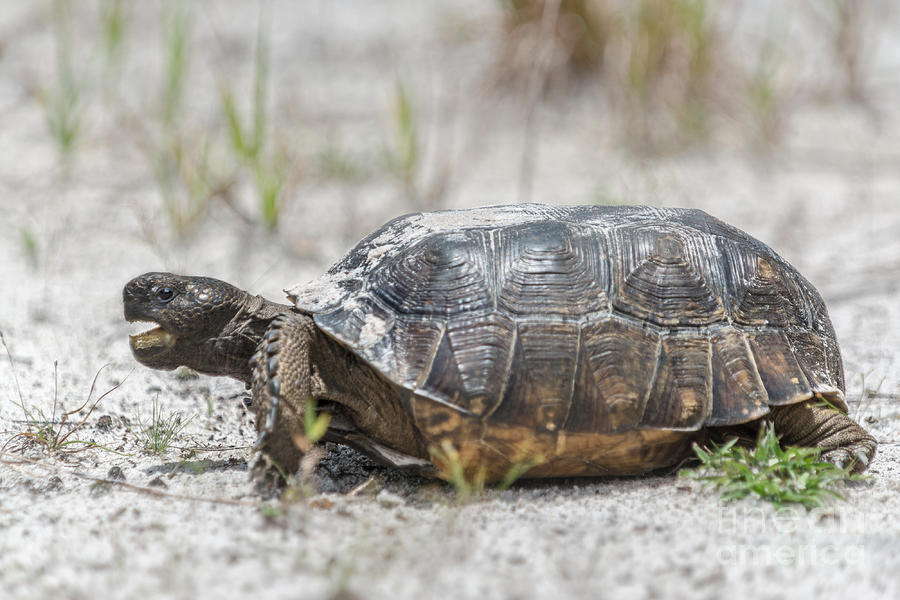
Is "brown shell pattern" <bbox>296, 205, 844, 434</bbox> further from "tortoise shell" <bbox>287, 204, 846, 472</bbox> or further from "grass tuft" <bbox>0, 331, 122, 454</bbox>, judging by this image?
"grass tuft" <bbox>0, 331, 122, 454</bbox>

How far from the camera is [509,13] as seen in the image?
753cm

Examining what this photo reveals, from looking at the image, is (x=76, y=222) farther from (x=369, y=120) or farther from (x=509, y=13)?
(x=509, y=13)

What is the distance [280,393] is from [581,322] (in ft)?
3.26

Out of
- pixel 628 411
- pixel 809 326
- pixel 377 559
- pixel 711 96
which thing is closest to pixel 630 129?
pixel 711 96

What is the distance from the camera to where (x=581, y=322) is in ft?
8.77

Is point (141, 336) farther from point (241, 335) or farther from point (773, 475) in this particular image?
point (773, 475)

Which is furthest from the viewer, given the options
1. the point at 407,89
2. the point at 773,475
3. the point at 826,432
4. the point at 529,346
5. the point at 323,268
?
the point at 407,89

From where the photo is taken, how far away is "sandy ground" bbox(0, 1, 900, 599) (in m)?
2.04

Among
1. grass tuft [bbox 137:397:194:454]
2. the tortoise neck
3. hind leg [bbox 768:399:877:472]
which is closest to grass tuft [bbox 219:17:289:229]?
grass tuft [bbox 137:397:194:454]

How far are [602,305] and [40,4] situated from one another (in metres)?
8.80

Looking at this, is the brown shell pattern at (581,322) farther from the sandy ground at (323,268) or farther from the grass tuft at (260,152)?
the grass tuft at (260,152)

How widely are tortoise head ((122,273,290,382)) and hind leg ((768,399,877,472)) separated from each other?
Result: 1835 millimetres

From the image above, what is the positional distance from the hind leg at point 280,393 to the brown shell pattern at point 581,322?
0.14 metres

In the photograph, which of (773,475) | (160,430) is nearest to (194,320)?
(160,430)
